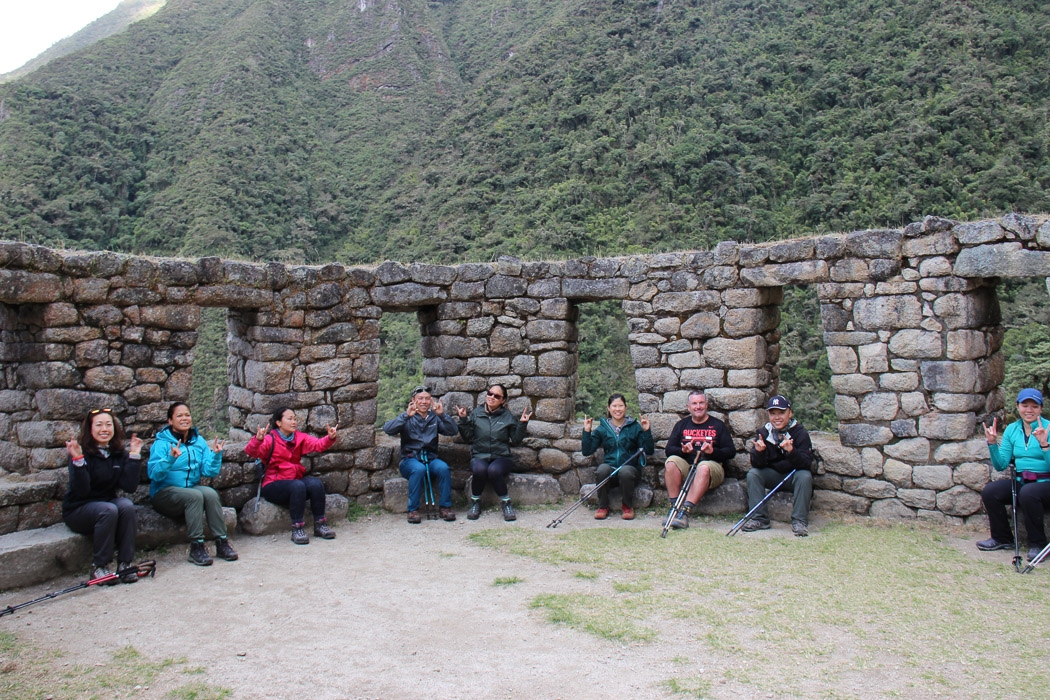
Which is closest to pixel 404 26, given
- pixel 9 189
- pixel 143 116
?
pixel 143 116

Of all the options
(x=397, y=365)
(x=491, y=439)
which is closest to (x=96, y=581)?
(x=491, y=439)

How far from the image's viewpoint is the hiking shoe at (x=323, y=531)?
22.1ft

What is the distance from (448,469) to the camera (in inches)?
296

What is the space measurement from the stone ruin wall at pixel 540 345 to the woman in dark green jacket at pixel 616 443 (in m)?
0.43

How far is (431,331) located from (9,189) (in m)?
19.0

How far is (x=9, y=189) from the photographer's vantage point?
67.9ft

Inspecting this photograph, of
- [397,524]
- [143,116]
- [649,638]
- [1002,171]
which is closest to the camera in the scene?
[649,638]

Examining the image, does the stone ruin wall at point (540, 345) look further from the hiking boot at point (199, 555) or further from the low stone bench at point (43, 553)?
the hiking boot at point (199, 555)

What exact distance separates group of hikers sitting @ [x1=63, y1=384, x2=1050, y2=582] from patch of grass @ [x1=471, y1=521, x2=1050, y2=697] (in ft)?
1.89

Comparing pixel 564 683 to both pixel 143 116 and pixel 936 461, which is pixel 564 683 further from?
pixel 143 116

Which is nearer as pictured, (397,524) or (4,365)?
(4,365)

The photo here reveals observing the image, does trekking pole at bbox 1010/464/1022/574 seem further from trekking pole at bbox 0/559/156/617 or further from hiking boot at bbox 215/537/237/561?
trekking pole at bbox 0/559/156/617

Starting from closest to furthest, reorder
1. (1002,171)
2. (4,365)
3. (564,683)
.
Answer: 1. (564,683)
2. (4,365)
3. (1002,171)

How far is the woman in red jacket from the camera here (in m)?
A: 6.69
